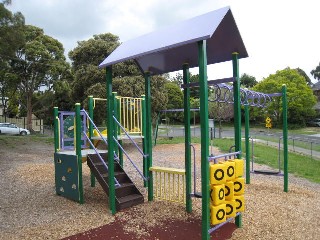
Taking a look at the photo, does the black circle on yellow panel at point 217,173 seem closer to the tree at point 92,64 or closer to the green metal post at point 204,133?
the green metal post at point 204,133

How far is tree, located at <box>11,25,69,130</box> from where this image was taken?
26469 millimetres

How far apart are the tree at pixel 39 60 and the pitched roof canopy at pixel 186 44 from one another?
75.2ft

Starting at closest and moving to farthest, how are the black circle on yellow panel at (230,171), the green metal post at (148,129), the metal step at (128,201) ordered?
the black circle on yellow panel at (230,171), the metal step at (128,201), the green metal post at (148,129)

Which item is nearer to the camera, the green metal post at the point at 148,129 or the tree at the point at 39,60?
the green metal post at the point at 148,129

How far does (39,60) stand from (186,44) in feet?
82.2

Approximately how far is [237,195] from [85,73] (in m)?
15.0

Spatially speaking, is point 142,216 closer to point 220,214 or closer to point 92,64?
point 220,214

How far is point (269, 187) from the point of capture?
302 inches

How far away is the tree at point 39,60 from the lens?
86.8 feet

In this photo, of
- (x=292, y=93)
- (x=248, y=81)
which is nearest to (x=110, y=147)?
→ (x=292, y=93)

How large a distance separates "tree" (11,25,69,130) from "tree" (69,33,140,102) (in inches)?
326

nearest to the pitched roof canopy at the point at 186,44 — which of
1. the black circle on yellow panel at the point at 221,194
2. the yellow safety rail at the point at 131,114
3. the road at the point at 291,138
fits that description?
the yellow safety rail at the point at 131,114

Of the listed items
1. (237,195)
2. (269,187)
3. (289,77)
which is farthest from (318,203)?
(289,77)

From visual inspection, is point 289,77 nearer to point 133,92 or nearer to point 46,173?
point 133,92
